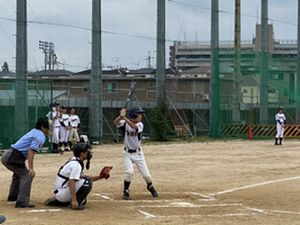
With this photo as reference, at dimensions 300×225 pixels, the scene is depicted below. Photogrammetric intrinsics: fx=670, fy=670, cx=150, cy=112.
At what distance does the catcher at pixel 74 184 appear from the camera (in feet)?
36.1

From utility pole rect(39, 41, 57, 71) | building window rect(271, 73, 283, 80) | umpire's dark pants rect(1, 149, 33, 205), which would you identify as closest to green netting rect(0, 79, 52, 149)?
umpire's dark pants rect(1, 149, 33, 205)

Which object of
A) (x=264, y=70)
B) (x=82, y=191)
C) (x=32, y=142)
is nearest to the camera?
(x=82, y=191)

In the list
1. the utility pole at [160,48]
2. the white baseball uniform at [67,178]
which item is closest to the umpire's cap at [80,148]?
the white baseball uniform at [67,178]

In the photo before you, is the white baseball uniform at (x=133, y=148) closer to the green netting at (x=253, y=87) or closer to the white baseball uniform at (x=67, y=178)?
the white baseball uniform at (x=67, y=178)

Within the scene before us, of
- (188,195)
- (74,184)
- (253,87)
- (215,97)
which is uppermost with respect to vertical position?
(253,87)

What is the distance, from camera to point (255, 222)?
10.1m

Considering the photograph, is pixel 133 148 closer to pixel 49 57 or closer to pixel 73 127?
pixel 73 127

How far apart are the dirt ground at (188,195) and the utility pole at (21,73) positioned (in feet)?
15.6

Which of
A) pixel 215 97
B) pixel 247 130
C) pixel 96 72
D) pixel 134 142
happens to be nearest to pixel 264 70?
pixel 215 97

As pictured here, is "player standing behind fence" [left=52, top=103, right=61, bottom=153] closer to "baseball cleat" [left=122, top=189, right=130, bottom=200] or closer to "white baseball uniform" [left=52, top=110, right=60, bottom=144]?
"white baseball uniform" [left=52, top=110, right=60, bottom=144]

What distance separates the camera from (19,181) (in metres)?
11.8

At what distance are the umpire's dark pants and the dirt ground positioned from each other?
25 centimetres

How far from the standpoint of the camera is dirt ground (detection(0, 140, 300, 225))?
10359 mm

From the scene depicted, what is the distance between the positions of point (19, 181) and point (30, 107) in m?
15.9
